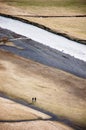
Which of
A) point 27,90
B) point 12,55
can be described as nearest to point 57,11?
point 12,55

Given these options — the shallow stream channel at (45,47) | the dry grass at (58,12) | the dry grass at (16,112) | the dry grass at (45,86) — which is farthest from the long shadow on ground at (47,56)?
the dry grass at (16,112)

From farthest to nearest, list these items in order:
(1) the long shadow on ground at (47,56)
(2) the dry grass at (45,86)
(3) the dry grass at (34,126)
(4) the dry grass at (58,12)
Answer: (4) the dry grass at (58,12), (1) the long shadow on ground at (47,56), (2) the dry grass at (45,86), (3) the dry grass at (34,126)

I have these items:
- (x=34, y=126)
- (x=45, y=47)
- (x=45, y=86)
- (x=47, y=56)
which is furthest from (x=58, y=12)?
(x=34, y=126)

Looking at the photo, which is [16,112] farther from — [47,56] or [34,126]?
[47,56]

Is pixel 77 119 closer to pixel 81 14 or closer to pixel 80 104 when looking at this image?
pixel 80 104

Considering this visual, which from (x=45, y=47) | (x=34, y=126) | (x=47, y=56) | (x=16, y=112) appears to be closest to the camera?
(x=34, y=126)

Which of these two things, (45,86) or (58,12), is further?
(58,12)

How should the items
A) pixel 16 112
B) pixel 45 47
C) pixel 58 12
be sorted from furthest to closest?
pixel 58 12 < pixel 45 47 < pixel 16 112

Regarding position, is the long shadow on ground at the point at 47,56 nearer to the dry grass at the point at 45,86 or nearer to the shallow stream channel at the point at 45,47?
the shallow stream channel at the point at 45,47
